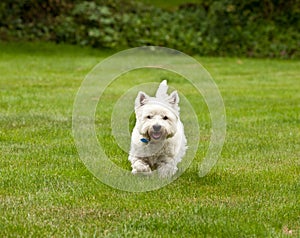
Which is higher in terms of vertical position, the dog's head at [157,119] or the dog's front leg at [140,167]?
the dog's head at [157,119]

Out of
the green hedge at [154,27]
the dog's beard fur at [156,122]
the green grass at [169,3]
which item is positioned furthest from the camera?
the green grass at [169,3]

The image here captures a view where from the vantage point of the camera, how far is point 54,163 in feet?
23.2

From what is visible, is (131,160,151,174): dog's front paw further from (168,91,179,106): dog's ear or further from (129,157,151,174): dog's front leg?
(168,91,179,106): dog's ear

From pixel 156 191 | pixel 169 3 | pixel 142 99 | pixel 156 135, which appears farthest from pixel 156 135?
pixel 169 3

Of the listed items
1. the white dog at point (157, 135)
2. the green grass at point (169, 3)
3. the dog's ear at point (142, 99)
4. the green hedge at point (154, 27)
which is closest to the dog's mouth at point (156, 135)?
the white dog at point (157, 135)

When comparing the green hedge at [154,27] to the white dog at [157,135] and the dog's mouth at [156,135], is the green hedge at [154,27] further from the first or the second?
the dog's mouth at [156,135]

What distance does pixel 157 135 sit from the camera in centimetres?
624

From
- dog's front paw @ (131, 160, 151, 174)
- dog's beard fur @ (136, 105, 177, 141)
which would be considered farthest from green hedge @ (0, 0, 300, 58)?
dog's beard fur @ (136, 105, 177, 141)

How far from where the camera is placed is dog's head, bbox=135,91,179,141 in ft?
20.3

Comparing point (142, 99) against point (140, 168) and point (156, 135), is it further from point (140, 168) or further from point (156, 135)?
point (140, 168)

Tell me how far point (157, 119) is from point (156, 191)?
62cm

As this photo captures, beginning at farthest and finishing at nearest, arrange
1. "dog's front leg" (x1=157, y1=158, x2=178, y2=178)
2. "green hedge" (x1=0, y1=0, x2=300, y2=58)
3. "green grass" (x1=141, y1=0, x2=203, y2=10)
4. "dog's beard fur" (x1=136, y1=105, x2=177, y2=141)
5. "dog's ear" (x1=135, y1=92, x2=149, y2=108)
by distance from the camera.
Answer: "green grass" (x1=141, y1=0, x2=203, y2=10)
"green hedge" (x1=0, y1=0, x2=300, y2=58)
"dog's front leg" (x1=157, y1=158, x2=178, y2=178)
"dog's ear" (x1=135, y1=92, x2=149, y2=108)
"dog's beard fur" (x1=136, y1=105, x2=177, y2=141)

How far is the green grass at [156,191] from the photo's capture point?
16.2ft

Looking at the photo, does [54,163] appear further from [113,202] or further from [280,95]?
[280,95]
